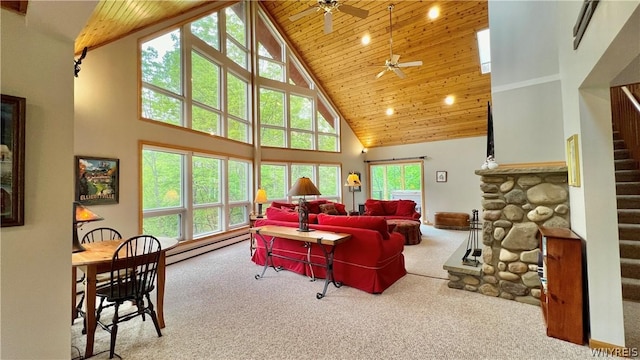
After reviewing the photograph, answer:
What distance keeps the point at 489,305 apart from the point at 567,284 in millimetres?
836

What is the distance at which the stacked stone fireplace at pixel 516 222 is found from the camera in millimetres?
2828

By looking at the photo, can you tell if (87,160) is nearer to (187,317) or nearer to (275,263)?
(187,317)

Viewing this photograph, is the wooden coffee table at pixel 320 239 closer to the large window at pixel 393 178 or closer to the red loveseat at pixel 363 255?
the red loveseat at pixel 363 255

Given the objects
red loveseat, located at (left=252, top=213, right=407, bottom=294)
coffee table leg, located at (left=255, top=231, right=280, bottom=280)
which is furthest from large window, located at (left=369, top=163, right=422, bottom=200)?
coffee table leg, located at (left=255, top=231, right=280, bottom=280)

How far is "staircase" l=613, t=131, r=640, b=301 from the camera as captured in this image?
2830 mm

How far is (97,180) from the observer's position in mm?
3664

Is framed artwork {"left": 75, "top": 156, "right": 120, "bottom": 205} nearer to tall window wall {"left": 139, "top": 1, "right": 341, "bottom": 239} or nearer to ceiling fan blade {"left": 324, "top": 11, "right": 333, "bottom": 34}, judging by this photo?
tall window wall {"left": 139, "top": 1, "right": 341, "bottom": 239}

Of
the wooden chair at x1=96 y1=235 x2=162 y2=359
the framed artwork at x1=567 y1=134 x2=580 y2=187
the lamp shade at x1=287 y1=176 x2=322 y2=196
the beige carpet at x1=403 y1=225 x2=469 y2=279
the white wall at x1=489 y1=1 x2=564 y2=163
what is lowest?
the beige carpet at x1=403 y1=225 x2=469 y2=279

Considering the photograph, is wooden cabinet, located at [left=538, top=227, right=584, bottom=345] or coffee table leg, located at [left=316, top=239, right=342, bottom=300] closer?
wooden cabinet, located at [left=538, top=227, right=584, bottom=345]

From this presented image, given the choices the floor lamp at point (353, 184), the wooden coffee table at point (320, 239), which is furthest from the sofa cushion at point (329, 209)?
the wooden coffee table at point (320, 239)

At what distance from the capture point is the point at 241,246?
5945 millimetres

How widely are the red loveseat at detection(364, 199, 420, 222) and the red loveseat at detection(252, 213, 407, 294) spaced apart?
9.53 ft

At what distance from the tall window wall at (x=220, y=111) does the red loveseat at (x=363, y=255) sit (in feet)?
9.01

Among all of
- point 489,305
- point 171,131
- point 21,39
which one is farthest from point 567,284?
point 171,131
